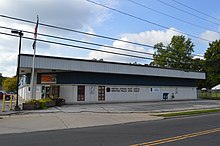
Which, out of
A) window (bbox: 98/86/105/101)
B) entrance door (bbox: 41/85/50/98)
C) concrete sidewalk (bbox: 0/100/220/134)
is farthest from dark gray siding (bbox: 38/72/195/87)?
concrete sidewalk (bbox: 0/100/220/134)

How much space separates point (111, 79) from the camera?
35344 millimetres

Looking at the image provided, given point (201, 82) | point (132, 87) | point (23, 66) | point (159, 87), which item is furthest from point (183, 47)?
point (23, 66)

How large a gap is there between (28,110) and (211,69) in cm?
5319

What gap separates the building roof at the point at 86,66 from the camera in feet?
92.0

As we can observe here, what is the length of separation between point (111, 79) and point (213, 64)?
39108 millimetres

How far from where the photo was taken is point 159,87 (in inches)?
1639

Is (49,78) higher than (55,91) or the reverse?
higher

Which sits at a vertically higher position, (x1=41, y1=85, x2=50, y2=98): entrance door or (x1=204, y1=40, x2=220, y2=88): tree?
(x1=204, y1=40, x2=220, y2=88): tree

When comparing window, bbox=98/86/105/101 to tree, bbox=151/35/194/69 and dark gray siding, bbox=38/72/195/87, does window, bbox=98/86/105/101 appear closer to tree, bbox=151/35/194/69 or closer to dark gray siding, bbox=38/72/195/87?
dark gray siding, bbox=38/72/195/87

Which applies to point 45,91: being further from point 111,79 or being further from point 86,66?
point 111,79

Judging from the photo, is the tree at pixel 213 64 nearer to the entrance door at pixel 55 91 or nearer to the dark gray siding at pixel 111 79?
the dark gray siding at pixel 111 79

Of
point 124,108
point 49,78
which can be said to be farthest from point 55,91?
point 124,108

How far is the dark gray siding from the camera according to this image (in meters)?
32.2

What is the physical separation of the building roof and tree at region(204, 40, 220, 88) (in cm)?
2646
